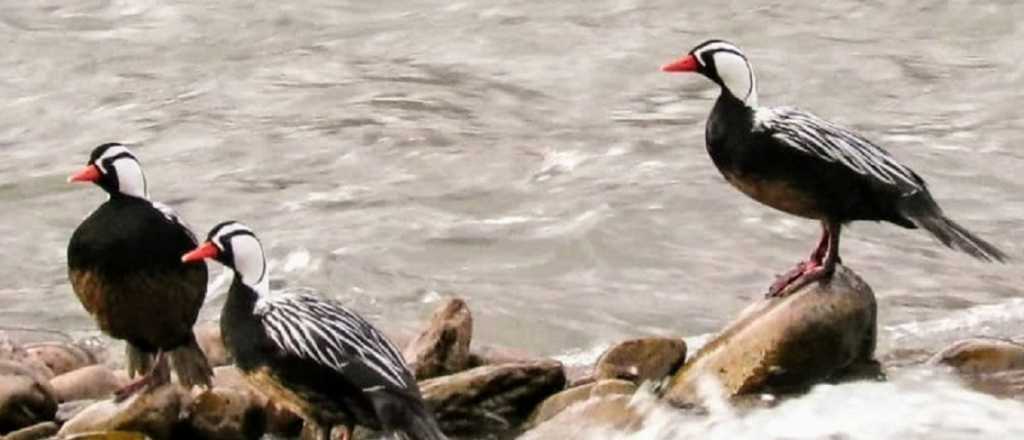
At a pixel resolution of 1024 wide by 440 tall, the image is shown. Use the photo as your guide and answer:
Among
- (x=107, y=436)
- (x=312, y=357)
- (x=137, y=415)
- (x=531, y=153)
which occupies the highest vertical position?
(x=312, y=357)

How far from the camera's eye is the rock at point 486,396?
28.7 ft

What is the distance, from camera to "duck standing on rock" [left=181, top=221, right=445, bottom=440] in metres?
7.90

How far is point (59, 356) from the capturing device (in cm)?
1031

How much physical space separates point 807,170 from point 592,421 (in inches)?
48.7

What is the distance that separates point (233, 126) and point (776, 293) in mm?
8526

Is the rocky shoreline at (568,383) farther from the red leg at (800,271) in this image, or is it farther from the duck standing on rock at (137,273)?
the duck standing on rock at (137,273)

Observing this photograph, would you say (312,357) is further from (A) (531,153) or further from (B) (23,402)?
(A) (531,153)

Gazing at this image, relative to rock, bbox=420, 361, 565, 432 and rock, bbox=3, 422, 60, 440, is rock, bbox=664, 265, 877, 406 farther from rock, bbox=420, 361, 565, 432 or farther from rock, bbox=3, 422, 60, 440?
rock, bbox=3, 422, 60, 440

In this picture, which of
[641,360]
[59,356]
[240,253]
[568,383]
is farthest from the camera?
[59,356]

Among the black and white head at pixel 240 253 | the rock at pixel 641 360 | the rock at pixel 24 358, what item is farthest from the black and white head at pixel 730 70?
the rock at pixel 24 358

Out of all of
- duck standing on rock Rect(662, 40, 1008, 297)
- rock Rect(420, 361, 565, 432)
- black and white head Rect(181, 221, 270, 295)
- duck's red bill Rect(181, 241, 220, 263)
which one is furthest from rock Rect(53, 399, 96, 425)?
duck standing on rock Rect(662, 40, 1008, 297)

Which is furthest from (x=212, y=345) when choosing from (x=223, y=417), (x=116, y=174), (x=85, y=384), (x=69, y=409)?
(x=116, y=174)

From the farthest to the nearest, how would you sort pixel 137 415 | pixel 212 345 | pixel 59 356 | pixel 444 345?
pixel 59 356 → pixel 212 345 → pixel 444 345 → pixel 137 415

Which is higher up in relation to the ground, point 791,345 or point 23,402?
point 791,345
